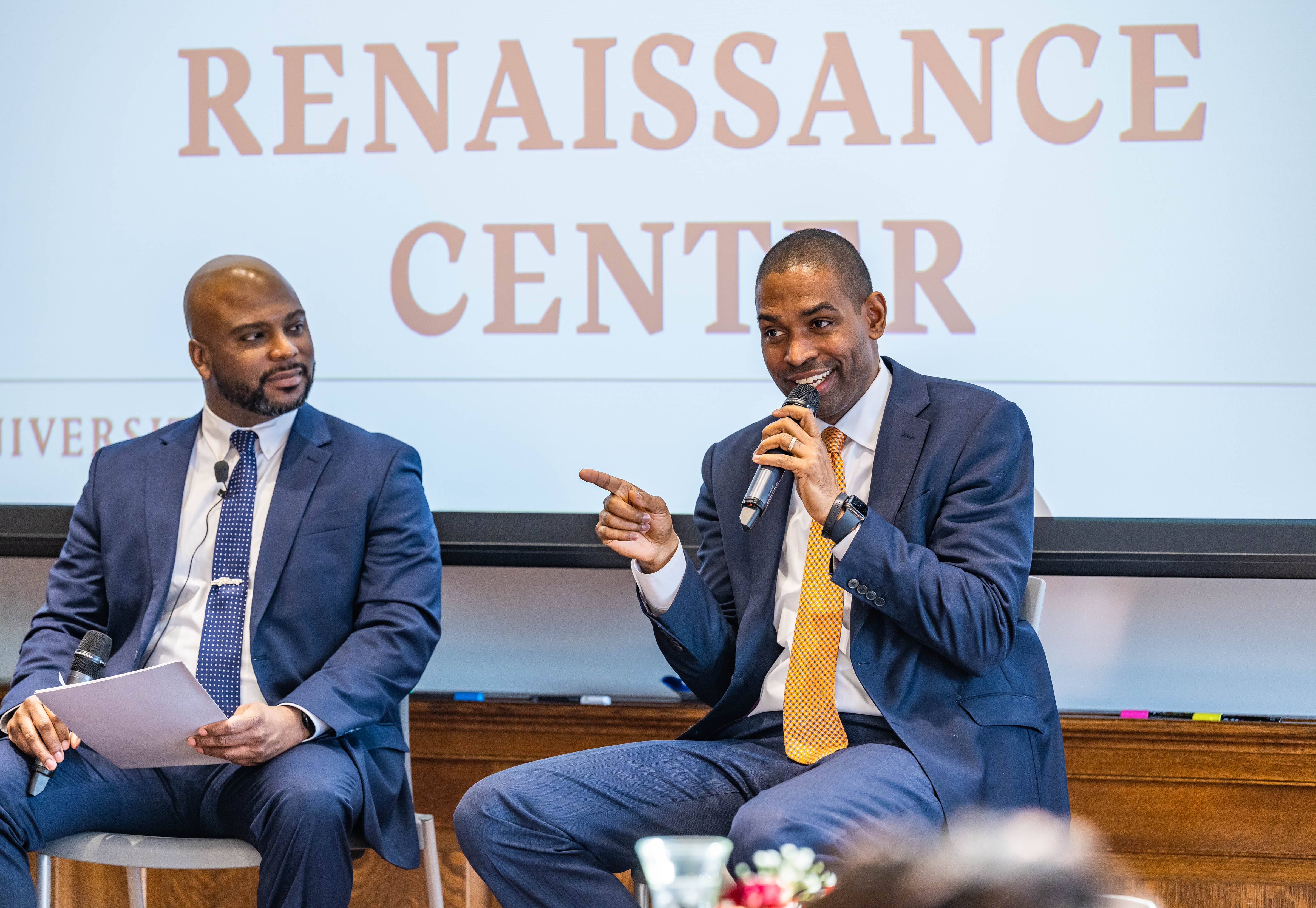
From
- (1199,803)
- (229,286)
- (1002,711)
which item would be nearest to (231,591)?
(229,286)

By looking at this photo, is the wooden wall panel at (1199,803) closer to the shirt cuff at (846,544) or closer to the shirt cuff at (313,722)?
the shirt cuff at (313,722)

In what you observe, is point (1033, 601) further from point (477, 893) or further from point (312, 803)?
point (312, 803)

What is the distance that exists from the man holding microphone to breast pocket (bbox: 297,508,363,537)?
579 millimetres

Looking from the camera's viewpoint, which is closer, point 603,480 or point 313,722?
point 603,480

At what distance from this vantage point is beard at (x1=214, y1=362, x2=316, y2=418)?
239cm

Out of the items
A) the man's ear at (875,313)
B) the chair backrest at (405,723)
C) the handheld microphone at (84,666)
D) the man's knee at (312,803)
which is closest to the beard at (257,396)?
the handheld microphone at (84,666)

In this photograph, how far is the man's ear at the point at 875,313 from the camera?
2.12 metres

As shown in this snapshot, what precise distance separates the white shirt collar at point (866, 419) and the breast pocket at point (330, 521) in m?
0.93

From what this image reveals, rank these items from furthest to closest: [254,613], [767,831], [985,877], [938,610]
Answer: [254,613]
[938,610]
[767,831]
[985,877]

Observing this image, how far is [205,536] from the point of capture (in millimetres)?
2389

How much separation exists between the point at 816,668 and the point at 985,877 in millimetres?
1073

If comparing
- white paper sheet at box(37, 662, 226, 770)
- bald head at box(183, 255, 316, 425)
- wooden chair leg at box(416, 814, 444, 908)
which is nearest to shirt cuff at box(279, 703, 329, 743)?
white paper sheet at box(37, 662, 226, 770)

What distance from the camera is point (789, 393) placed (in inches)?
82.6

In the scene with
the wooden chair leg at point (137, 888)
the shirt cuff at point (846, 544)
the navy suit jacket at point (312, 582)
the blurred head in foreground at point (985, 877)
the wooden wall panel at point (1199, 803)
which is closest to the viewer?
the blurred head in foreground at point (985, 877)
